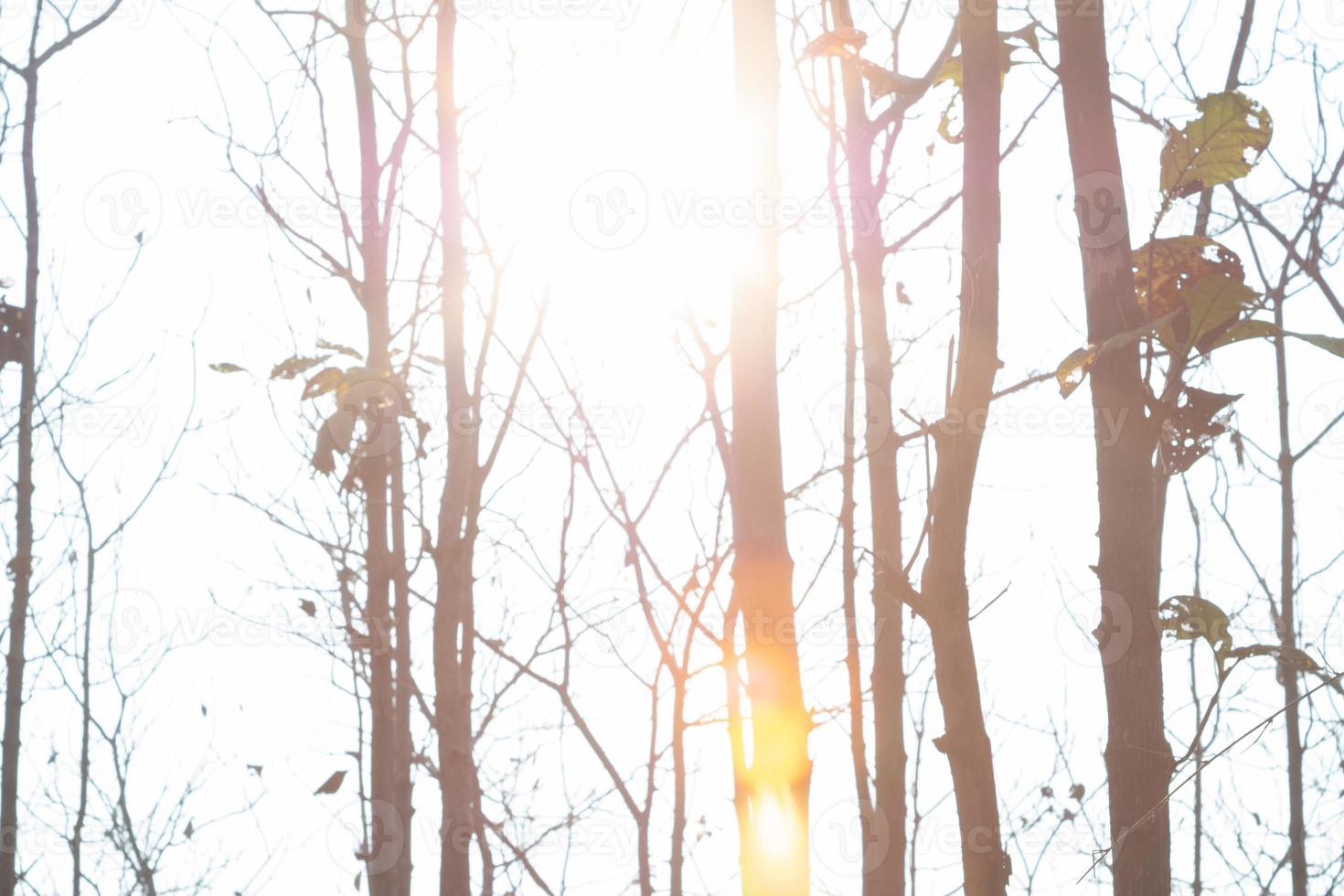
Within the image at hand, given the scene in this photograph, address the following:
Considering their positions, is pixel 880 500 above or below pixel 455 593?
above

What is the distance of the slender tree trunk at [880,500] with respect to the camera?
14.6 ft

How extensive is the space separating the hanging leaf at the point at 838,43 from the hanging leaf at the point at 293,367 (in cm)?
329

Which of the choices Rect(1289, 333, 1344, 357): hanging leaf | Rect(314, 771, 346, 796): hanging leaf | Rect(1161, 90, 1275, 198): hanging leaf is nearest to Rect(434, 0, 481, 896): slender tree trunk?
Rect(314, 771, 346, 796): hanging leaf

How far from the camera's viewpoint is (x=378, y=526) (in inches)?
197

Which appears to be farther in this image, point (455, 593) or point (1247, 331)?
point (455, 593)

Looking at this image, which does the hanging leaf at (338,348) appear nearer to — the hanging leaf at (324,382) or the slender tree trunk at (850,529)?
the hanging leaf at (324,382)

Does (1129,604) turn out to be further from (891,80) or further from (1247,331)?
(891,80)

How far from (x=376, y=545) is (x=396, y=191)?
1658 millimetres

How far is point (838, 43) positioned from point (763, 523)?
1.01m

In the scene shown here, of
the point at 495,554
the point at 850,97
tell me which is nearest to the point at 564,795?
A: the point at 495,554

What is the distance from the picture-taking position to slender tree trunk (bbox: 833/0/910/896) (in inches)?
175

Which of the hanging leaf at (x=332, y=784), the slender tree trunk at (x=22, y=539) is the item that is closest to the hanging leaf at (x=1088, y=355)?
the hanging leaf at (x=332, y=784)

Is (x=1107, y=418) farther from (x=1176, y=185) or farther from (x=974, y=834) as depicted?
(x=974, y=834)

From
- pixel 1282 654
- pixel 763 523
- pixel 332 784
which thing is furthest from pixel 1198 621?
pixel 332 784
